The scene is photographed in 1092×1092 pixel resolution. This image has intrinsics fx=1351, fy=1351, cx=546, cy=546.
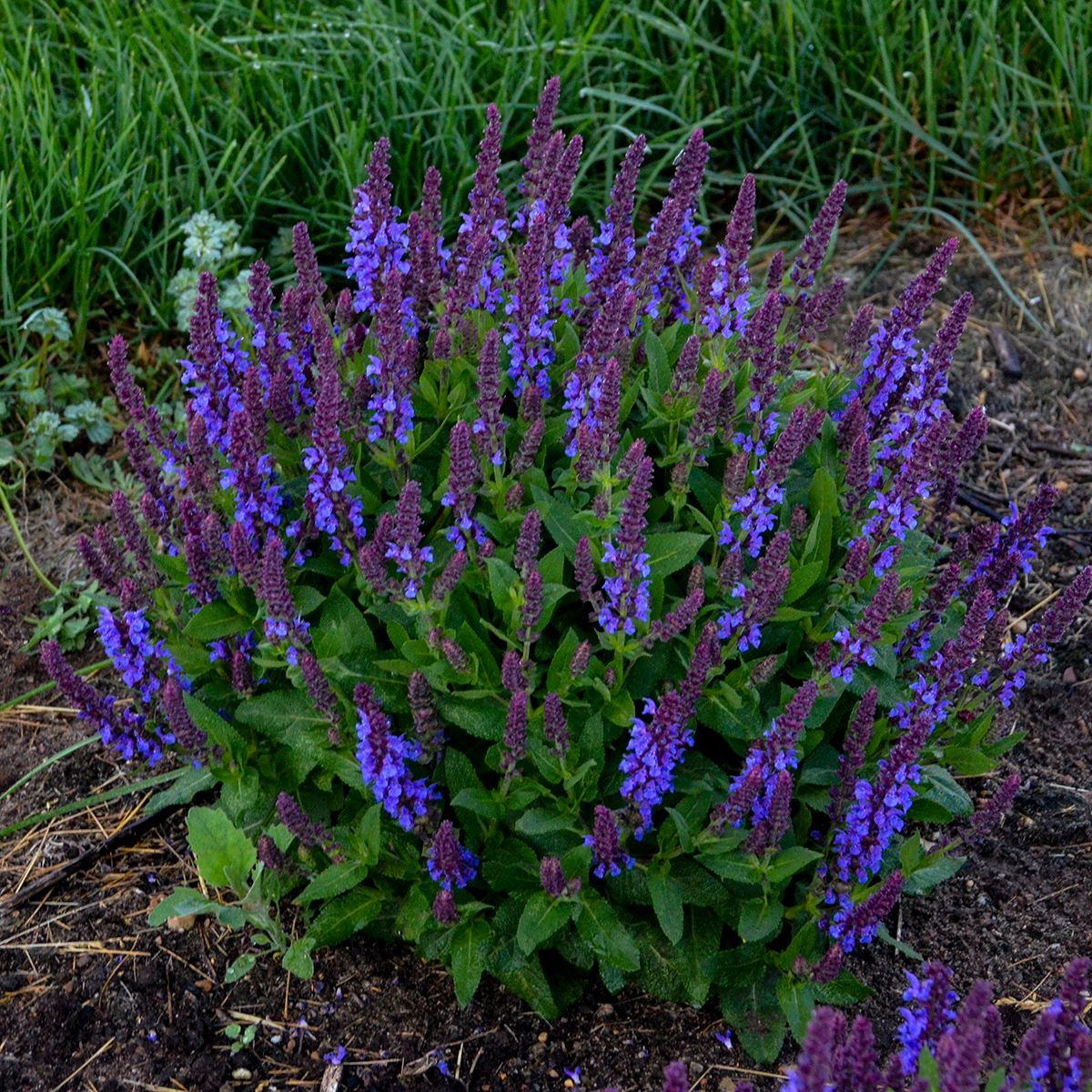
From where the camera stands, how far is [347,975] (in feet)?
10.8

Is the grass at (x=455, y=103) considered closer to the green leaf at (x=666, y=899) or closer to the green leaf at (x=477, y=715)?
the green leaf at (x=477, y=715)

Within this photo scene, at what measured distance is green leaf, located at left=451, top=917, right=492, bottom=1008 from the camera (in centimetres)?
293

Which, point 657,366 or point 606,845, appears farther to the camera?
point 657,366

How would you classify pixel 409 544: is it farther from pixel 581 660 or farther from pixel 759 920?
pixel 759 920

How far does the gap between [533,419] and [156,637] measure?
3.61 feet

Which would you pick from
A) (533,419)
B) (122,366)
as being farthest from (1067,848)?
(122,366)

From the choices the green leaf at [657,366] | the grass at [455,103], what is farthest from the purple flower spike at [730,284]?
the grass at [455,103]

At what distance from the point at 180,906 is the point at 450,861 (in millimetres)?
621

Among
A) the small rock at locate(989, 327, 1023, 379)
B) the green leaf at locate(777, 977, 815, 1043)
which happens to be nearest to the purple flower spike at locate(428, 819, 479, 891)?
the green leaf at locate(777, 977, 815, 1043)

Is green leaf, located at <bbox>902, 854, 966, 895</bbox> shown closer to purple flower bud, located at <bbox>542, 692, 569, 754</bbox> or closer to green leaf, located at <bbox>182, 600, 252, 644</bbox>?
purple flower bud, located at <bbox>542, 692, 569, 754</bbox>

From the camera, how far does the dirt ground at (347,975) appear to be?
121 inches

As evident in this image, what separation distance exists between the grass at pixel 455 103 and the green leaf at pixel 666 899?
3.21m

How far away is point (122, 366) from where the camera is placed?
309 cm

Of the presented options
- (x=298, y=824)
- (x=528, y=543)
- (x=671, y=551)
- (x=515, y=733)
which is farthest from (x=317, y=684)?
(x=671, y=551)
